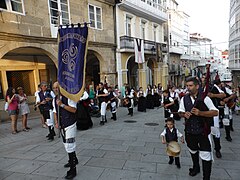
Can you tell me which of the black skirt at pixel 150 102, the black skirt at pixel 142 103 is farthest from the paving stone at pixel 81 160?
the black skirt at pixel 150 102

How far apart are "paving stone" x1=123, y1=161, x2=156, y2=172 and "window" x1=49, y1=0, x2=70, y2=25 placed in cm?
862

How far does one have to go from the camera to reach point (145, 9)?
16.0m

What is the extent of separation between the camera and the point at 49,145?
5.29m

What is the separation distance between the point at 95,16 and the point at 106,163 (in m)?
10.5

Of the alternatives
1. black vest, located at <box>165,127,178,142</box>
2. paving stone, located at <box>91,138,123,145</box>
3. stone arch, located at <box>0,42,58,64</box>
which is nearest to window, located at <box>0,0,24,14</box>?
stone arch, located at <box>0,42,58,64</box>

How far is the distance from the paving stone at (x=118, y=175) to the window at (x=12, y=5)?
7991mm

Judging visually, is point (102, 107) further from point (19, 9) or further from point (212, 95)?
point (19, 9)

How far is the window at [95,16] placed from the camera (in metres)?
11.9

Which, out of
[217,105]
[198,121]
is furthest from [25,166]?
[217,105]

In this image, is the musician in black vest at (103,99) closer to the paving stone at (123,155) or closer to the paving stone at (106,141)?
the paving stone at (106,141)

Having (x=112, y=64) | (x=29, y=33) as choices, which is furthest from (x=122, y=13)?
(x=29, y=33)

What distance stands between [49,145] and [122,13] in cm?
1205

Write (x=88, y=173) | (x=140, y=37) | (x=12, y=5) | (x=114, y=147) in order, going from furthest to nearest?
(x=140, y=37) < (x=12, y=5) < (x=114, y=147) < (x=88, y=173)

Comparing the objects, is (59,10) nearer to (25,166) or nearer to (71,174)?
(25,166)
